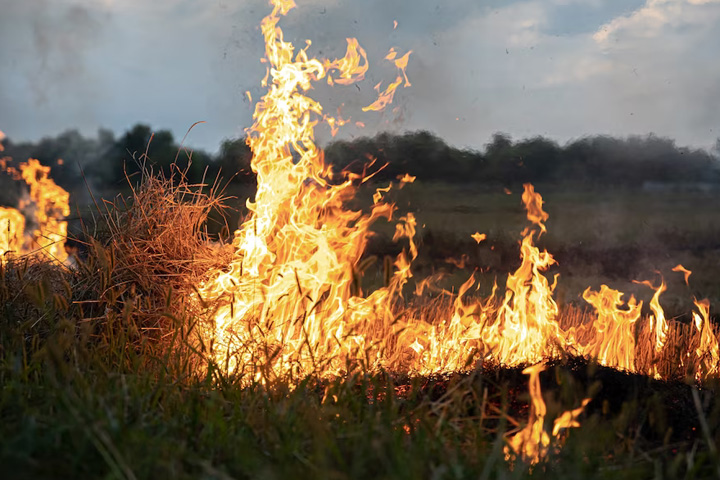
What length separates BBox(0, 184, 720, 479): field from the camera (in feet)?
8.54

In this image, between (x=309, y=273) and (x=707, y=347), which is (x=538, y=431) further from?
(x=707, y=347)

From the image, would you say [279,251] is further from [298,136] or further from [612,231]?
[612,231]

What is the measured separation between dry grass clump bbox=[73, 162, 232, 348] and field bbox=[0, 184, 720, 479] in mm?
49

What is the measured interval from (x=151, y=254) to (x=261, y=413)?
7.65 feet

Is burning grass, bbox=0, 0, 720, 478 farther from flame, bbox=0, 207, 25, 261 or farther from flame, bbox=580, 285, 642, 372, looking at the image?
flame, bbox=0, 207, 25, 261

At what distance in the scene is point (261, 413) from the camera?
362 centimetres

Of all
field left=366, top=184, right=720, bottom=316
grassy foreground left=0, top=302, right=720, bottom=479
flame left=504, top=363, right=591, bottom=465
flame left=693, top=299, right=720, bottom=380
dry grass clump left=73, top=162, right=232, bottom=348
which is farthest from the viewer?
field left=366, top=184, right=720, bottom=316

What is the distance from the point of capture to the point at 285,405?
11.0ft

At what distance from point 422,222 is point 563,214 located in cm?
638

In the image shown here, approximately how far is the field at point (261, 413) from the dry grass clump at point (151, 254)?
0.05m

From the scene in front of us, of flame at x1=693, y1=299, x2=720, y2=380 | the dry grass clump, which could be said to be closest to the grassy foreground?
the dry grass clump

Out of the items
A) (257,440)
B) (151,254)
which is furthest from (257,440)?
(151,254)

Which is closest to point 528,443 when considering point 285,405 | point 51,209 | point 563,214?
point 285,405

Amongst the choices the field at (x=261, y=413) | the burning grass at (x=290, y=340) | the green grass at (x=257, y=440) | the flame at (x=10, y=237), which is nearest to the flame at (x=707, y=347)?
the burning grass at (x=290, y=340)
